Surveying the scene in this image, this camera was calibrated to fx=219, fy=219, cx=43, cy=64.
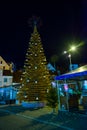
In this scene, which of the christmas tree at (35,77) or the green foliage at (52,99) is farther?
the christmas tree at (35,77)

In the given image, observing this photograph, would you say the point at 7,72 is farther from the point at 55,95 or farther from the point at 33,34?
the point at 55,95

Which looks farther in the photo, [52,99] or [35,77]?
[35,77]

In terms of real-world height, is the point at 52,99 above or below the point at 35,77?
below

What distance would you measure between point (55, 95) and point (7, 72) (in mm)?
42083

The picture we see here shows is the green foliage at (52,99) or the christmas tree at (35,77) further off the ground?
the christmas tree at (35,77)

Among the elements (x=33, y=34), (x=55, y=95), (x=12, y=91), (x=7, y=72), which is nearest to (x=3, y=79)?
(x=7, y=72)

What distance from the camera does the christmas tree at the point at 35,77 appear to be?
23.0 meters

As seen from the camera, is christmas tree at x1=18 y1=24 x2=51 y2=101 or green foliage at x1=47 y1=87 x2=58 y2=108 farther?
christmas tree at x1=18 y1=24 x2=51 y2=101

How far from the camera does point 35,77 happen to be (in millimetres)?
23562

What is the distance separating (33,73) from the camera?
23625 millimetres

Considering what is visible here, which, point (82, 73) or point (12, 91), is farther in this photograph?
point (12, 91)

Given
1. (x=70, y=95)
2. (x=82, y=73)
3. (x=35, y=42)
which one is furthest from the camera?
(x=35, y=42)

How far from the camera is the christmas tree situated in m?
23.0

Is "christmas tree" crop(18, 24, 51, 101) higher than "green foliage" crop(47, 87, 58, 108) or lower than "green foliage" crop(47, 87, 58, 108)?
higher
